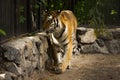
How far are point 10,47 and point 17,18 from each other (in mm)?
1227

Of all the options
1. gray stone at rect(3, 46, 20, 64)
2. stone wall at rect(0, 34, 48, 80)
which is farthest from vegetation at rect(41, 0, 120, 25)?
gray stone at rect(3, 46, 20, 64)

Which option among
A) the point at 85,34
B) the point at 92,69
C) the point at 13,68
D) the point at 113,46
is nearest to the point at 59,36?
the point at 92,69

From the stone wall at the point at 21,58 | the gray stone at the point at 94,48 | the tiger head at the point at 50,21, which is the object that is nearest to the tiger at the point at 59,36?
the tiger head at the point at 50,21

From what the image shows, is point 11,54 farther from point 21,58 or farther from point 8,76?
point 8,76

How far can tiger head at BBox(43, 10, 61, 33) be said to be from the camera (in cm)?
733

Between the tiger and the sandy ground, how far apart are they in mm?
246

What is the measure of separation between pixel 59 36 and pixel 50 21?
0.52 meters

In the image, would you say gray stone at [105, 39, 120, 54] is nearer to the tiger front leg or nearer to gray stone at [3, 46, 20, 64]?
the tiger front leg

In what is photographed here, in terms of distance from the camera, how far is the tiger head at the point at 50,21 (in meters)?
7.33

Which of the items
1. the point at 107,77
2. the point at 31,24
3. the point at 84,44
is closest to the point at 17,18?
the point at 31,24

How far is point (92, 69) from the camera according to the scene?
7793 millimetres

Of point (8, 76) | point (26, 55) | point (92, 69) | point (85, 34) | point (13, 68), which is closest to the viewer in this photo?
point (8, 76)

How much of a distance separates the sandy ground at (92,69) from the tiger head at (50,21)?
94cm

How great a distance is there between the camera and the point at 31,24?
297 inches
